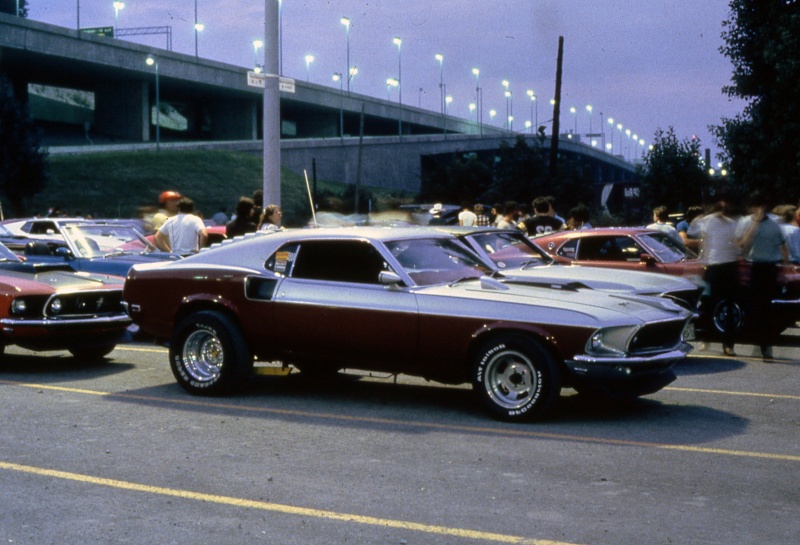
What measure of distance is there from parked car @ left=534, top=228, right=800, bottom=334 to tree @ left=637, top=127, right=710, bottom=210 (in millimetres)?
33497

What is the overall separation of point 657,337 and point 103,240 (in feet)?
30.9

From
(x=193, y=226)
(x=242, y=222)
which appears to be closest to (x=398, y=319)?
(x=193, y=226)

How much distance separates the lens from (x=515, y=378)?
28.3ft

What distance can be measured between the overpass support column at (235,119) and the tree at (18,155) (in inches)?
1370

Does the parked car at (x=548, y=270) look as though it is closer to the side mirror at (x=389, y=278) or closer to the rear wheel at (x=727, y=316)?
the rear wheel at (x=727, y=316)

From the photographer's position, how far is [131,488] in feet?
21.4

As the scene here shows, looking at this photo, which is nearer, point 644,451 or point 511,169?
point 644,451

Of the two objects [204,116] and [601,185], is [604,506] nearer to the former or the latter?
[601,185]

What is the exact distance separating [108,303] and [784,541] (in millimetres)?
8082

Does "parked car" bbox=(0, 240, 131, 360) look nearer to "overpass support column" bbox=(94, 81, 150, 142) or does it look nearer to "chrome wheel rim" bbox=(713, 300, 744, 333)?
"chrome wheel rim" bbox=(713, 300, 744, 333)

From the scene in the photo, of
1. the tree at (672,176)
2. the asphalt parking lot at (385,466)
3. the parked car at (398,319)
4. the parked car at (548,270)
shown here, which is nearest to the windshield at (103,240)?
the asphalt parking lot at (385,466)

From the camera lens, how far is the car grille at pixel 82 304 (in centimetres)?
1123

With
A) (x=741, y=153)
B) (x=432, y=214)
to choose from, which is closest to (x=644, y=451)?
(x=741, y=153)

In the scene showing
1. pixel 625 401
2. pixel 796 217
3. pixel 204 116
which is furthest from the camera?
pixel 204 116
